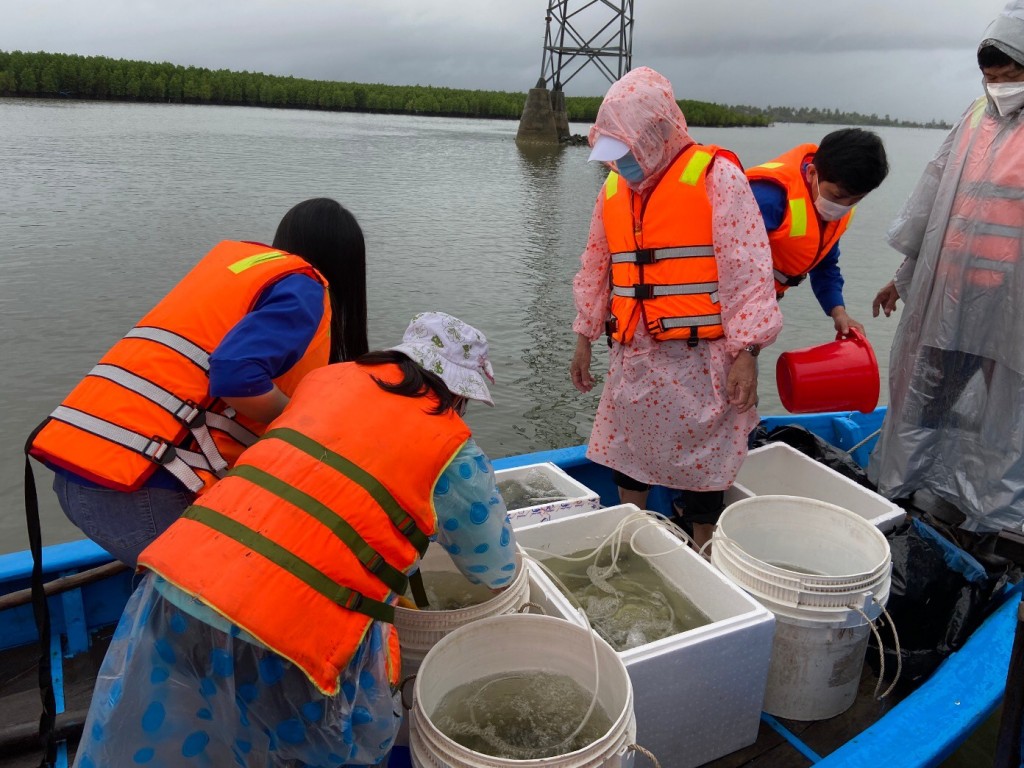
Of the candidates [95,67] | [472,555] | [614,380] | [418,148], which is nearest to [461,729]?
[472,555]

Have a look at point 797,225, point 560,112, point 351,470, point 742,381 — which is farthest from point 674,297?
point 560,112

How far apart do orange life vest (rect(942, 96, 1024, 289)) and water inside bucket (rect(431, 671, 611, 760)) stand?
7.06ft

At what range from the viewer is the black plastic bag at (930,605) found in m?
2.52

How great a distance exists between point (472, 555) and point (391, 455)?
399 millimetres

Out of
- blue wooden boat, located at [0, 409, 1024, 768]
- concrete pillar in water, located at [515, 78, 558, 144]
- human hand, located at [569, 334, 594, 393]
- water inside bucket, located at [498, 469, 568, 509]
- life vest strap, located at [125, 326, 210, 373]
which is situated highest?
concrete pillar in water, located at [515, 78, 558, 144]

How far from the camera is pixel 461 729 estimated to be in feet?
5.91

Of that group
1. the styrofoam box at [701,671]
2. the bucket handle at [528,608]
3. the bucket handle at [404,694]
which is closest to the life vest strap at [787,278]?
the styrofoam box at [701,671]

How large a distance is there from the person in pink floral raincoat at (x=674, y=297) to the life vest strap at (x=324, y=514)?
4.75 feet

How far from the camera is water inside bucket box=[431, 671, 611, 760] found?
69.2 inches

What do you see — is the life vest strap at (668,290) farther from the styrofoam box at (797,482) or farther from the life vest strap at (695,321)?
the styrofoam box at (797,482)

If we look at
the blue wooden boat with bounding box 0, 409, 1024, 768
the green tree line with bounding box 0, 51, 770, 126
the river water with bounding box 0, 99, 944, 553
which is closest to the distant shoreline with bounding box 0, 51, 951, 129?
the green tree line with bounding box 0, 51, 770, 126

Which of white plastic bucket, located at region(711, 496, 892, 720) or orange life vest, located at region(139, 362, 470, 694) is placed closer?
orange life vest, located at region(139, 362, 470, 694)

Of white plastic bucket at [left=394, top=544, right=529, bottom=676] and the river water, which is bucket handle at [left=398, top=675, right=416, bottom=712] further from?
the river water

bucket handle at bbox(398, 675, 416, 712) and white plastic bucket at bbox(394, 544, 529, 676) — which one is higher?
white plastic bucket at bbox(394, 544, 529, 676)
